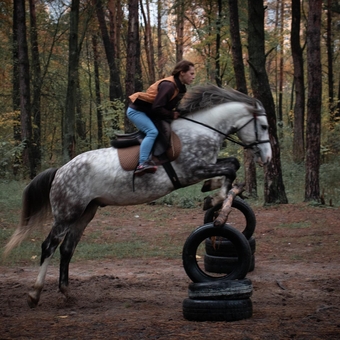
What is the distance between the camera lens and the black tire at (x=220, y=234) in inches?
246

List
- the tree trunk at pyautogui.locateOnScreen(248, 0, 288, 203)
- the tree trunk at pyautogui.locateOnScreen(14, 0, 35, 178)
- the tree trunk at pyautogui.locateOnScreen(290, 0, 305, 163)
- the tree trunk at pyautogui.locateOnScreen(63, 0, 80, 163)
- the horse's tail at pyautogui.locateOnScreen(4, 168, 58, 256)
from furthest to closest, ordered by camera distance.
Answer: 1. the tree trunk at pyautogui.locateOnScreen(290, 0, 305, 163)
2. the tree trunk at pyautogui.locateOnScreen(14, 0, 35, 178)
3. the tree trunk at pyautogui.locateOnScreen(63, 0, 80, 163)
4. the tree trunk at pyautogui.locateOnScreen(248, 0, 288, 203)
5. the horse's tail at pyautogui.locateOnScreen(4, 168, 58, 256)

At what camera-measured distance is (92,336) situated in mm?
5449

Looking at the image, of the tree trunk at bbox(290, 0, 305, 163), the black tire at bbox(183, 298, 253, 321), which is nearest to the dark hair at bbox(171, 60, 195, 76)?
the black tire at bbox(183, 298, 253, 321)

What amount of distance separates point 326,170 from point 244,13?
9.02 m

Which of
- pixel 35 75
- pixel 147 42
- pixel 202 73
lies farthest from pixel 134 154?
pixel 202 73

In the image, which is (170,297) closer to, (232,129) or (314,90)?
(232,129)

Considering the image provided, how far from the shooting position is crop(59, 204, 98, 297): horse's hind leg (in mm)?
7688

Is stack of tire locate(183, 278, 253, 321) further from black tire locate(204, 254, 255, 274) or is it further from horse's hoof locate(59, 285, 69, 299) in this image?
black tire locate(204, 254, 255, 274)

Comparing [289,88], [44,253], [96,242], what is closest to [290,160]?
[96,242]

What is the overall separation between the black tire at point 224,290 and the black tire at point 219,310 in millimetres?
76

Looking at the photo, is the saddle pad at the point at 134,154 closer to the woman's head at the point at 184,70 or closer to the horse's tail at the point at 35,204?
the woman's head at the point at 184,70

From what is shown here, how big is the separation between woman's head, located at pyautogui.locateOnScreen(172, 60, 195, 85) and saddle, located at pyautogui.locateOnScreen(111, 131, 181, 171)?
813mm

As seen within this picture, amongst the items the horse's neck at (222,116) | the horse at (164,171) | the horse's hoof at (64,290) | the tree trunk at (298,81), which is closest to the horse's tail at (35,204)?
the horse at (164,171)

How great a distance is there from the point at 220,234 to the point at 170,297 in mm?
1815
